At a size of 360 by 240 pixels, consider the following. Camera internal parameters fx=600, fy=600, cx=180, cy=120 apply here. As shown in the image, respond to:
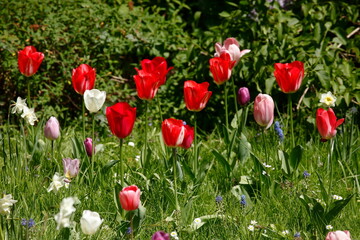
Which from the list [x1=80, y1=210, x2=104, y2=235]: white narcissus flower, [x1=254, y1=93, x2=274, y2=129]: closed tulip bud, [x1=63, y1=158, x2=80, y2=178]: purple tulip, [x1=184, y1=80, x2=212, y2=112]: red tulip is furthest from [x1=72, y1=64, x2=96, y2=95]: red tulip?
[x1=80, y1=210, x2=104, y2=235]: white narcissus flower

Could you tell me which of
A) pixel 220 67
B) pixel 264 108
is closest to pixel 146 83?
pixel 220 67

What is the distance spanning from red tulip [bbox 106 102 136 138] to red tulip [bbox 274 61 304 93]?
72 cm

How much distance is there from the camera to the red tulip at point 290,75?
2555 mm

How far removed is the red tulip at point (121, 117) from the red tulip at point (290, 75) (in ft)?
2.37

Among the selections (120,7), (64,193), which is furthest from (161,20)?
(64,193)

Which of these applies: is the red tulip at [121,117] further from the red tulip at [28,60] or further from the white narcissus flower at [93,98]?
the red tulip at [28,60]

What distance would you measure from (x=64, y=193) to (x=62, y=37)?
6.45ft

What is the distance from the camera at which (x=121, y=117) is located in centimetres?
221

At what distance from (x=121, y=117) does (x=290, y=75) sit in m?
0.79

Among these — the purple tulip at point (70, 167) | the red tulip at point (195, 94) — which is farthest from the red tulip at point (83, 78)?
the red tulip at point (195, 94)

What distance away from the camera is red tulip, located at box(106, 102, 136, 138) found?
7.23 ft

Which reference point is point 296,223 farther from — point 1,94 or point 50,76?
point 1,94

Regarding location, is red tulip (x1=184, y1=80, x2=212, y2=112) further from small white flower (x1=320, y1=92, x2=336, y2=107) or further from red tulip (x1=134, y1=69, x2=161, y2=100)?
small white flower (x1=320, y1=92, x2=336, y2=107)

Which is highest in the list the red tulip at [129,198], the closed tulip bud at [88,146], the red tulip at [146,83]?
the red tulip at [146,83]
